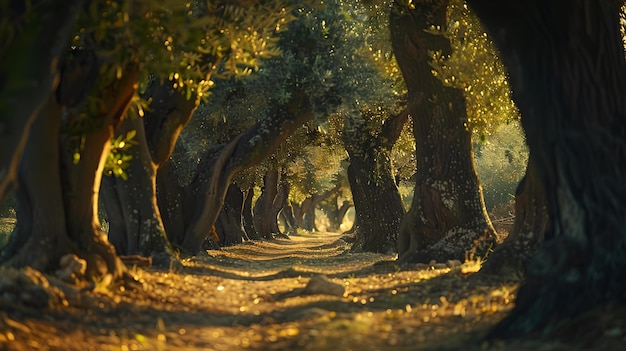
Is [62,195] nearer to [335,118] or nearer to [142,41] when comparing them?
[142,41]

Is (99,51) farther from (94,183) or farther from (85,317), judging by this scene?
(85,317)

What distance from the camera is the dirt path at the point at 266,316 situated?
7012mm

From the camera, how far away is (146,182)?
52.3ft

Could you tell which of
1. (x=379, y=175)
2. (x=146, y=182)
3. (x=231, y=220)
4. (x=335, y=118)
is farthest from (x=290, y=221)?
(x=146, y=182)

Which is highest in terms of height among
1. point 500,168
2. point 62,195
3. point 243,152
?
point 500,168

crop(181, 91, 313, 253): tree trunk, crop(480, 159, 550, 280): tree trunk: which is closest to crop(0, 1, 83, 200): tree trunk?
crop(480, 159, 550, 280): tree trunk

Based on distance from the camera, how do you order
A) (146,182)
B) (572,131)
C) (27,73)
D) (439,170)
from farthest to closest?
(439,170) < (146,182) < (572,131) < (27,73)

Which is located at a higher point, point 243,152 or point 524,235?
point 243,152

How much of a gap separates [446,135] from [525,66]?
8732 millimetres

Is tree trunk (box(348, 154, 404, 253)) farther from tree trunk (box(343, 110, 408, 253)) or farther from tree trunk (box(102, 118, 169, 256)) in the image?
tree trunk (box(102, 118, 169, 256))

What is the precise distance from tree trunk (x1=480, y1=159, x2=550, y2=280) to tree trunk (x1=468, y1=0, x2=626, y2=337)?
13.7 feet

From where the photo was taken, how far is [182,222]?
19.8m

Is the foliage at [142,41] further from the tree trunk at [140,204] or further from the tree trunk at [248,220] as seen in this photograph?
the tree trunk at [248,220]

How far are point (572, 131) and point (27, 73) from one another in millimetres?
5326
